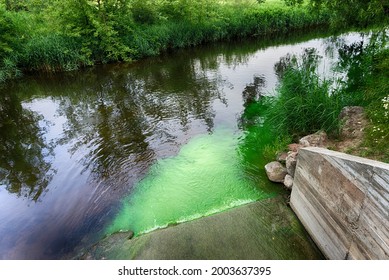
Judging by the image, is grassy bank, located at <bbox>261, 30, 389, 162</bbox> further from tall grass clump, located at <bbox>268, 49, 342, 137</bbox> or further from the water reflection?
the water reflection

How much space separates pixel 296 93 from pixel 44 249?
6310mm

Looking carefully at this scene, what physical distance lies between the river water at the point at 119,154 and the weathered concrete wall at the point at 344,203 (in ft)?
3.58

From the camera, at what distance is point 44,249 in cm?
434

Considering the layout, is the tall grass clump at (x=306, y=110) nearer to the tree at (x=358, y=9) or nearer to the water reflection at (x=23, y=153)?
the tree at (x=358, y=9)

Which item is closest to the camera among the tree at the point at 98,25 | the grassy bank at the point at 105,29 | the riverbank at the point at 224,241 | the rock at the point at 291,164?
the riverbank at the point at 224,241

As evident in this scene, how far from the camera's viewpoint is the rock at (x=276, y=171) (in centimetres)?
526

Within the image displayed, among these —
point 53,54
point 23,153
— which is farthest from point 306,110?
point 53,54

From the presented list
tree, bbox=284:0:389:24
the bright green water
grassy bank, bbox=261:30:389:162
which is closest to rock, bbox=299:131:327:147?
grassy bank, bbox=261:30:389:162

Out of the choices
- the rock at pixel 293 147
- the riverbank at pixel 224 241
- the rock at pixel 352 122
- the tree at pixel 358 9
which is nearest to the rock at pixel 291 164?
the rock at pixel 293 147

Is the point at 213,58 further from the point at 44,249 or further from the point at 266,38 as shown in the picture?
the point at 44,249

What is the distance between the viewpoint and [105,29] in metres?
12.9

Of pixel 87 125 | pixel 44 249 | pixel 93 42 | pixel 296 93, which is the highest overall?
pixel 93 42

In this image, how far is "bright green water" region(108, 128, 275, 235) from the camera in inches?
187

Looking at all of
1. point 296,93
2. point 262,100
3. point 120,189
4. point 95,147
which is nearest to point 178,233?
point 120,189
